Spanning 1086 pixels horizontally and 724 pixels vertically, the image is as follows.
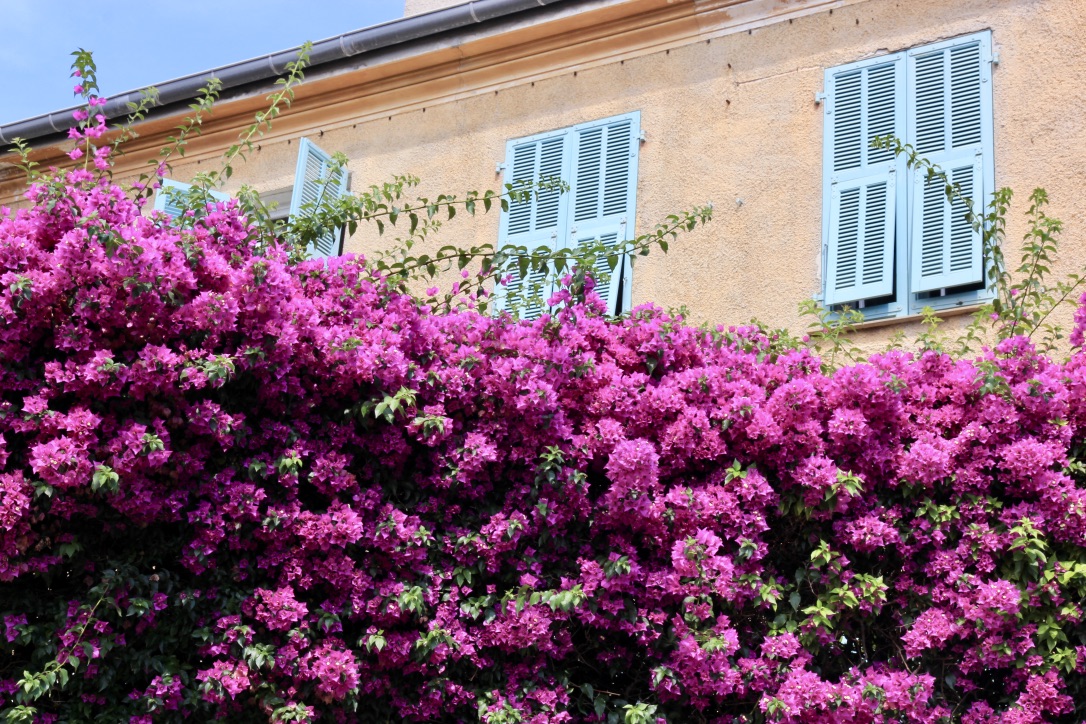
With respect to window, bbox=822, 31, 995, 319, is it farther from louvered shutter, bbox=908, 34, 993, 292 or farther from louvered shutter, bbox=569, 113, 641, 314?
louvered shutter, bbox=569, 113, 641, 314

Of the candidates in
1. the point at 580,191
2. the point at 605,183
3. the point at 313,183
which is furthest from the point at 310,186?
the point at 605,183

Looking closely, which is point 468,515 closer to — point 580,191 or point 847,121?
point 580,191

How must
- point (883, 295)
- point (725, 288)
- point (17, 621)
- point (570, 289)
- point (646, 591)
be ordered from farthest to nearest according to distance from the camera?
point (725, 288) < point (883, 295) < point (570, 289) < point (646, 591) < point (17, 621)

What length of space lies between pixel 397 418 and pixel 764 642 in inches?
71.2

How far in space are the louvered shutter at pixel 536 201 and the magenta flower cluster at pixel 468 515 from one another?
3.16m

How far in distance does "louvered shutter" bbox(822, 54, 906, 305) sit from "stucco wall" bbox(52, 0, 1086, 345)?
Result: 0.39 ft

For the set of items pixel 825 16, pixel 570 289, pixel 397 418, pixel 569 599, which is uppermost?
pixel 825 16

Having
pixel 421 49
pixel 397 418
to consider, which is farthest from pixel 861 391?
pixel 421 49

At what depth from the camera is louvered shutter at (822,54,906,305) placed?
8266 mm

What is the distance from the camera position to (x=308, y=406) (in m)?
5.94

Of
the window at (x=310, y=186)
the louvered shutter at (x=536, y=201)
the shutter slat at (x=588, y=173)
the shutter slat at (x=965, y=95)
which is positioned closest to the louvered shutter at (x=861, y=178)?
the shutter slat at (x=965, y=95)

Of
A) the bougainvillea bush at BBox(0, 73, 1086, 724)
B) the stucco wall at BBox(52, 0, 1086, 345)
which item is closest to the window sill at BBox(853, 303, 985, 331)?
the stucco wall at BBox(52, 0, 1086, 345)

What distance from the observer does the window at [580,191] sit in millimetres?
9227

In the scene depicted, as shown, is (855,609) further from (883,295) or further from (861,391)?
(883,295)
